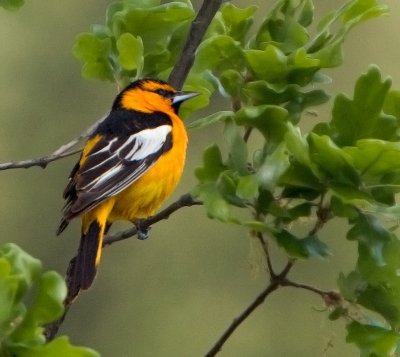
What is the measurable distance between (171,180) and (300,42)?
3.52ft

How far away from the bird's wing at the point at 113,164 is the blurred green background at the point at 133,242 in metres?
8.47

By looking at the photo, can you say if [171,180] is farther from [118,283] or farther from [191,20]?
[118,283]

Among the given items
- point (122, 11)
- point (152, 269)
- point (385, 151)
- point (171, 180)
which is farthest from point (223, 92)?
point (152, 269)

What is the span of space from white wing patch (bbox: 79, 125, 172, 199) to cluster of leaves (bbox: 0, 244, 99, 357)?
132 centimetres

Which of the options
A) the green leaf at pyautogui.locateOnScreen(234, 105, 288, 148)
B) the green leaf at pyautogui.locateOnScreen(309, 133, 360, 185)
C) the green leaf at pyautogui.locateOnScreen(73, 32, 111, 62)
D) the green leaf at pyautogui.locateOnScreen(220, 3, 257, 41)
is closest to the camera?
the green leaf at pyautogui.locateOnScreen(309, 133, 360, 185)

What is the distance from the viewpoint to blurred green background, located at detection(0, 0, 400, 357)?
12727mm

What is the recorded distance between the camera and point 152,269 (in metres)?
14.0

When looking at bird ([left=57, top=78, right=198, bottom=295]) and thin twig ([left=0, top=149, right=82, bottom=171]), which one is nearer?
thin twig ([left=0, top=149, right=82, bottom=171])

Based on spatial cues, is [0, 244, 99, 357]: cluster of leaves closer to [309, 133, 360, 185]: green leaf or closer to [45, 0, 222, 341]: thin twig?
[309, 133, 360, 185]: green leaf

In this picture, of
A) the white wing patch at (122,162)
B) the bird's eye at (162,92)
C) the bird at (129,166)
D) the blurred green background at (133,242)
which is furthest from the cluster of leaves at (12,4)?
the blurred green background at (133,242)

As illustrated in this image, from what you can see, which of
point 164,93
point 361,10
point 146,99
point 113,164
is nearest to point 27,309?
point 361,10

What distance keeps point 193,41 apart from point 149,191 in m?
0.88

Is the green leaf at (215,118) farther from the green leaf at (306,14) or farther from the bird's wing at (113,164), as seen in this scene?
the bird's wing at (113,164)

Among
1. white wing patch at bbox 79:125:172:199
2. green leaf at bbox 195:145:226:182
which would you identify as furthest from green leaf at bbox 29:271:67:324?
white wing patch at bbox 79:125:172:199
